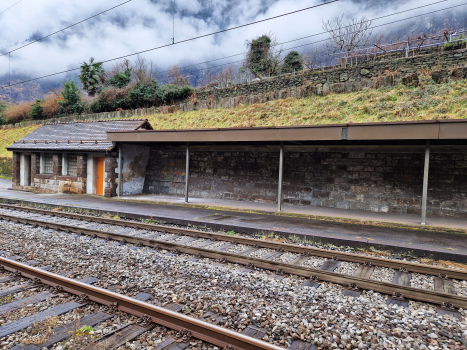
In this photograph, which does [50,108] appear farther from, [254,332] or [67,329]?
[254,332]

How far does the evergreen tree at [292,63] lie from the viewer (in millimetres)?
28203

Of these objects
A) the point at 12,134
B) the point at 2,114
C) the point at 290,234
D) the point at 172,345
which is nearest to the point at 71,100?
the point at 12,134

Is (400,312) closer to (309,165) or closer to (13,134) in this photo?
(309,165)

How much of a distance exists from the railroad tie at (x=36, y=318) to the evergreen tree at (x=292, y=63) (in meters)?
27.9

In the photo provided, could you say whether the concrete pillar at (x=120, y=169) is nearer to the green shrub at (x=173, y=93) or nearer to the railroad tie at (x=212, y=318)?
the railroad tie at (x=212, y=318)

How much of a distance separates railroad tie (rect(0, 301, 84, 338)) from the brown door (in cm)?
1208

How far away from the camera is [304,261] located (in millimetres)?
5410

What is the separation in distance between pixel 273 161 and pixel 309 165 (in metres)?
1.46

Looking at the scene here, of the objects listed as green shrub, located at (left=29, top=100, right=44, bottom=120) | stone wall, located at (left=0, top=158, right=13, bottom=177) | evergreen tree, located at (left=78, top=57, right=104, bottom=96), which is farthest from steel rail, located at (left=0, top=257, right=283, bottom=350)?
green shrub, located at (left=29, top=100, right=44, bottom=120)

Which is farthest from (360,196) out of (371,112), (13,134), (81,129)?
(13,134)

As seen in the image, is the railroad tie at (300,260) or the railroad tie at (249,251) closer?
the railroad tie at (300,260)

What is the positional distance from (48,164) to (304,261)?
16.9m

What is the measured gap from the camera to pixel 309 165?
11.6 m

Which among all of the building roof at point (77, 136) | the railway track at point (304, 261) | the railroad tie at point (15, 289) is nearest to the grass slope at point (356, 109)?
the building roof at point (77, 136)
